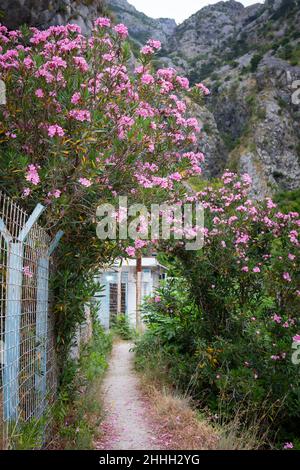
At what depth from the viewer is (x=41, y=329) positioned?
3.57 meters

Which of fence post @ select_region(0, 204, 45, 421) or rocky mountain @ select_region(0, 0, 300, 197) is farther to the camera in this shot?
rocky mountain @ select_region(0, 0, 300, 197)

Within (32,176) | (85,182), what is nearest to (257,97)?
(85,182)

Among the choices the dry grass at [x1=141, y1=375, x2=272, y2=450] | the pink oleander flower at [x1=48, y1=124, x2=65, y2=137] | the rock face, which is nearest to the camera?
the pink oleander flower at [x1=48, y1=124, x2=65, y2=137]

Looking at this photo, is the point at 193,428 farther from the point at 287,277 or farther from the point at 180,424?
the point at 287,277

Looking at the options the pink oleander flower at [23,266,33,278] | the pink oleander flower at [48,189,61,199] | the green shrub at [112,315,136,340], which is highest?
the pink oleander flower at [48,189,61,199]

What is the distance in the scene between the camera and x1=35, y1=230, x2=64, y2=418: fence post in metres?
3.46

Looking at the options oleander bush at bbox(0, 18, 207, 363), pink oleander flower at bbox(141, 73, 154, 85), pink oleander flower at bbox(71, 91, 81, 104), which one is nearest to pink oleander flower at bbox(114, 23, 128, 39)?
oleander bush at bbox(0, 18, 207, 363)

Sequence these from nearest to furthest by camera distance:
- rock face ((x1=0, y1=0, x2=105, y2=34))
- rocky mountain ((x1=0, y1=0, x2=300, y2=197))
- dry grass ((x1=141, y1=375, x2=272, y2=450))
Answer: dry grass ((x1=141, y1=375, x2=272, y2=450)), rock face ((x1=0, y1=0, x2=105, y2=34)), rocky mountain ((x1=0, y1=0, x2=300, y2=197))

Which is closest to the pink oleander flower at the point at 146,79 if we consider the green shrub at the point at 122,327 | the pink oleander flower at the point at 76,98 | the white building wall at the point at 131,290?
the pink oleander flower at the point at 76,98

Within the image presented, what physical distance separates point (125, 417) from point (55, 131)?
354 centimetres

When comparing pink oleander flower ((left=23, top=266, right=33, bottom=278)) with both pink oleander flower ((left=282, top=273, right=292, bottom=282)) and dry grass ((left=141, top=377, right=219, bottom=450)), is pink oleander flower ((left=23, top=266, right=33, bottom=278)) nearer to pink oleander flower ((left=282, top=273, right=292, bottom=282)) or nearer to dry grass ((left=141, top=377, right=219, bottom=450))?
dry grass ((left=141, top=377, right=219, bottom=450))

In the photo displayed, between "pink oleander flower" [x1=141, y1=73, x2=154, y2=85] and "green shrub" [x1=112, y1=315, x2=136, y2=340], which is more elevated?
"pink oleander flower" [x1=141, y1=73, x2=154, y2=85]

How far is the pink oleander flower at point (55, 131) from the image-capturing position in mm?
3592
